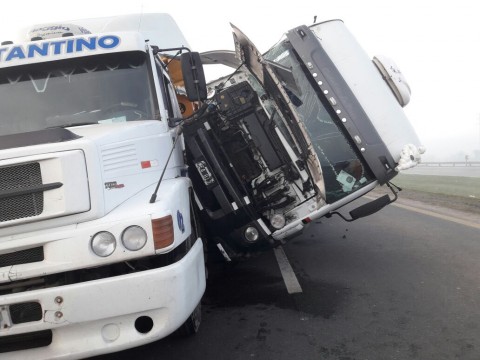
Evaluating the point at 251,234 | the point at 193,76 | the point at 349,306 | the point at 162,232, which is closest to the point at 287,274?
the point at 251,234

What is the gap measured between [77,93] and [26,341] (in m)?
2.34

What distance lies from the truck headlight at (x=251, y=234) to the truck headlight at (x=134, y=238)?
2.05 meters

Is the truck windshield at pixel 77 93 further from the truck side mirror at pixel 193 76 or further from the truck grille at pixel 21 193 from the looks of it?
the truck grille at pixel 21 193

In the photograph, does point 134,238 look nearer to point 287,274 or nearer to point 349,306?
point 349,306

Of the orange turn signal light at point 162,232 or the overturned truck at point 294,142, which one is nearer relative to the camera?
the orange turn signal light at point 162,232

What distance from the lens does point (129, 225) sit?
9.59 feet

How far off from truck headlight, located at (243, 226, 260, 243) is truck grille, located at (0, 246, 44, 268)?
2.36 m

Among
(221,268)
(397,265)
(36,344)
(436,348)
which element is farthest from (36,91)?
(397,265)

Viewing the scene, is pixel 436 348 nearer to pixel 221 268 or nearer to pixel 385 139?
pixel 385 139

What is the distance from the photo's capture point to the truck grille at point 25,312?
284 centimetres

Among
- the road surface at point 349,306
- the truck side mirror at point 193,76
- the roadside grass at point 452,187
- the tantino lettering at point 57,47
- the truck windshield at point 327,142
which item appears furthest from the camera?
the roadside grass at point 452,187

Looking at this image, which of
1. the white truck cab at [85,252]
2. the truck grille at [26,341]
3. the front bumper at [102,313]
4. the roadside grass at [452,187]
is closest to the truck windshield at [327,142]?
the white truck cab at [85,252]

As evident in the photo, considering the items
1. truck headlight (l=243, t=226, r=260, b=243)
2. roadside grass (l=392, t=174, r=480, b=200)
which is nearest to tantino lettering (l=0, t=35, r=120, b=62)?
truck headlight (l=243, t=226, r=260, b=243)

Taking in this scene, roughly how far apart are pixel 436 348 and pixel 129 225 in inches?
102
